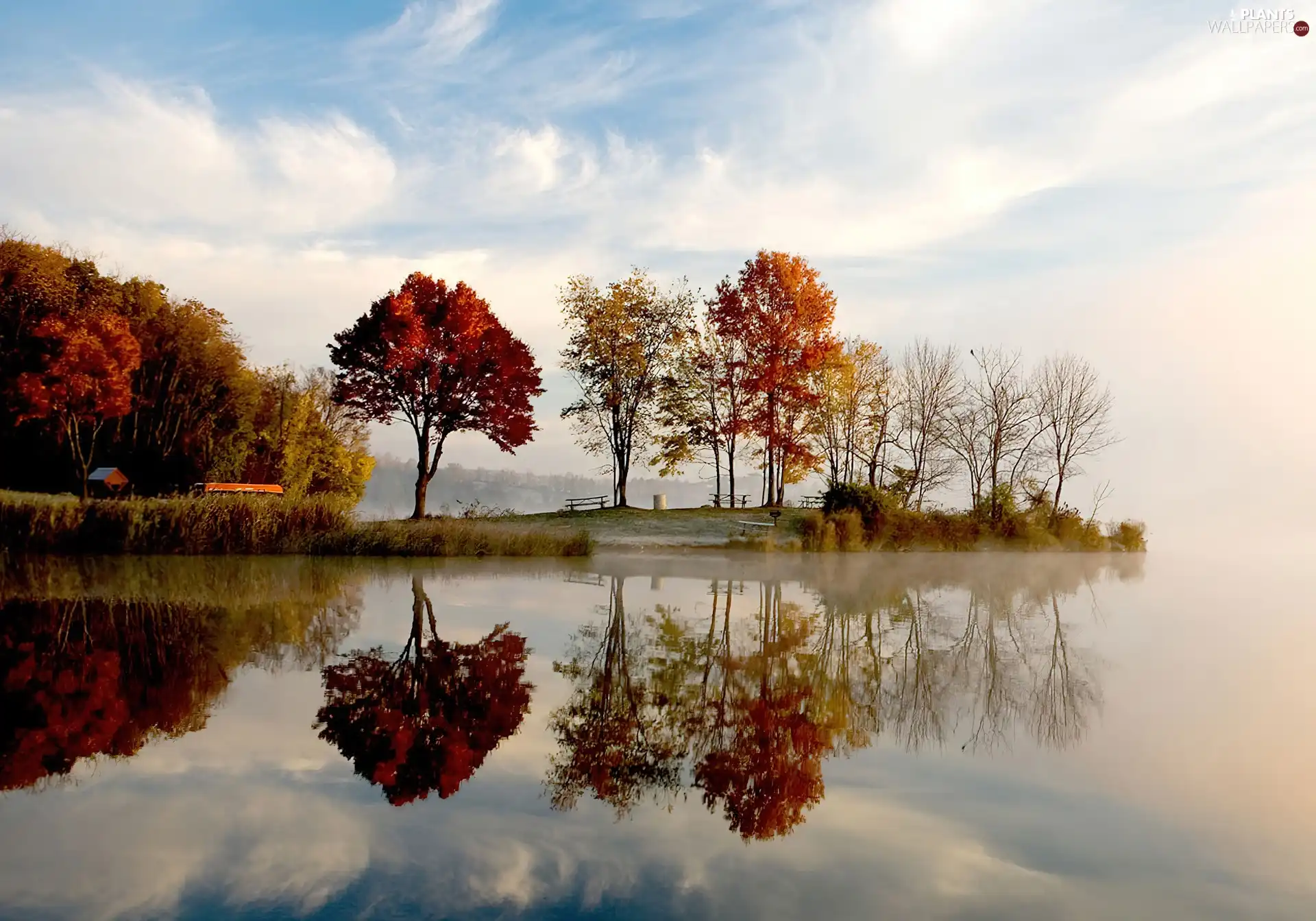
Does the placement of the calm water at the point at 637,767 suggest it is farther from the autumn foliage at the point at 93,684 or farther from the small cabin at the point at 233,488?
the small cabin at the point at 233,488

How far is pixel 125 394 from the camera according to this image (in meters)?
44.0

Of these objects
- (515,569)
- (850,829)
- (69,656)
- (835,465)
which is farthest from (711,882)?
(835,465)

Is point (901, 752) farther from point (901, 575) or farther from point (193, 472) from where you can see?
point (193, 472)

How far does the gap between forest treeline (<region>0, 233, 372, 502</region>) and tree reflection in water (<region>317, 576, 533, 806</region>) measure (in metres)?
34.7

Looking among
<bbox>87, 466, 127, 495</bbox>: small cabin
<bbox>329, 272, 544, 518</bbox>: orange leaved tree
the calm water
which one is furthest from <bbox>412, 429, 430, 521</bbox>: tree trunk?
the calm water

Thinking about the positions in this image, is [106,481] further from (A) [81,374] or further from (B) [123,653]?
(B) [123,653]

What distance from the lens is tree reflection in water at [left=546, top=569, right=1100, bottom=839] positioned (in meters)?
7.09

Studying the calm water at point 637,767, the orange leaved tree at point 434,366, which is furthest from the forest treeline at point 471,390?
the calm water at point 637,767

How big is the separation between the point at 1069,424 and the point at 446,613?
37712 millimetres

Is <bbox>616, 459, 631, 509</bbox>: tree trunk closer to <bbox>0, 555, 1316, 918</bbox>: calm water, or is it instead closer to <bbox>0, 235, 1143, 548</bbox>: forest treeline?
<bbox>0, 235, 1143, 548</bbox>: forest treeline

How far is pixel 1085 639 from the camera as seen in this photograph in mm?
15164

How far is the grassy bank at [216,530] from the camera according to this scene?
84.7 ft

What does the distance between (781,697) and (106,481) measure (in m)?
43.5

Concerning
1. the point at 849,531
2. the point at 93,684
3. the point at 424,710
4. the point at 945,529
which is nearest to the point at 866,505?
the point at 849,531
